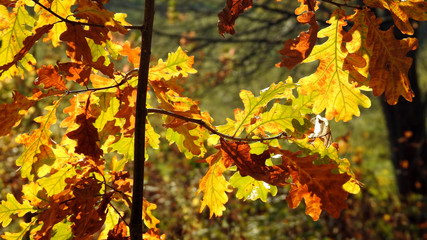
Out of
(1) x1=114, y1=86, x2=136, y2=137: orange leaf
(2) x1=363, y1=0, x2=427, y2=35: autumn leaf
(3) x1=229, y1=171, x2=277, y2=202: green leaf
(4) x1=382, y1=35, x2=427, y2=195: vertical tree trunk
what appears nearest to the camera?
(2) x1=363, y1=0, x2=427, y2=35: autumn leaf

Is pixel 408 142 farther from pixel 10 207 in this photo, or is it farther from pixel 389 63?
pixel 10 207

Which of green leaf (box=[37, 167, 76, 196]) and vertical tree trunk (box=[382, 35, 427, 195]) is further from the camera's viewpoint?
vertical tree trunk (box=[382, 35, 427, 195])

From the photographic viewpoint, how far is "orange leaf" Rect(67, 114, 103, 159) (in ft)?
3.64

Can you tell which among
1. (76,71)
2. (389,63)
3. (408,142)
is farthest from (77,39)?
(408,142)

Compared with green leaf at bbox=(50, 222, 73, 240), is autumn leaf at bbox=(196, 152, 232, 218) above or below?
below

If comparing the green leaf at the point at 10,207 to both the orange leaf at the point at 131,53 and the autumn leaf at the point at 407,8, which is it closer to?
the orange leaf at the point at 131,53

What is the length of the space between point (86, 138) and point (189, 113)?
28 cm

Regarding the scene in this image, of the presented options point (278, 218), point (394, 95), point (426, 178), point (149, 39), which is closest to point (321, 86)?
point (394, 95)

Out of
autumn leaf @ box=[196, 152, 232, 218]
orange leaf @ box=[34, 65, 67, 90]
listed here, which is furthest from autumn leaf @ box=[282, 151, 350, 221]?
orange leaf @ box=[34, 65, 67, 90]

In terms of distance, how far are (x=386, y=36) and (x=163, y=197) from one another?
11.1 ft

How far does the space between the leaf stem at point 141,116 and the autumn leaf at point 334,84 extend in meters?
0.45

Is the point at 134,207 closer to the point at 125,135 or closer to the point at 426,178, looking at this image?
the point at 125,135

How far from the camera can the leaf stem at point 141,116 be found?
1143 millimetres

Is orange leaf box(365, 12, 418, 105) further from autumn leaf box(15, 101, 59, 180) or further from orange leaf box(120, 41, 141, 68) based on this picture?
autumn leaf box(15, 101, 59, 180)
